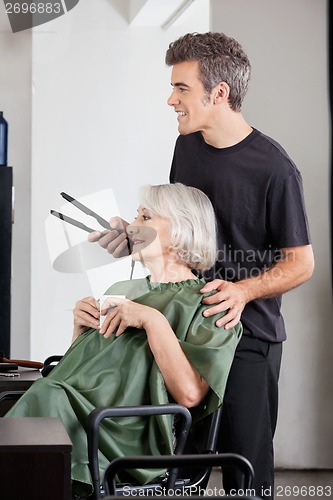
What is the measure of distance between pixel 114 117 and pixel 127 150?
0.21m

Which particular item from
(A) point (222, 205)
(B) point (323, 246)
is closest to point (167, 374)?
(A) point (222, 205)

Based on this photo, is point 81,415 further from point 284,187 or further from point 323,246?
point 323,246

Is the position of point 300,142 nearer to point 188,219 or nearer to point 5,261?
point 5,261

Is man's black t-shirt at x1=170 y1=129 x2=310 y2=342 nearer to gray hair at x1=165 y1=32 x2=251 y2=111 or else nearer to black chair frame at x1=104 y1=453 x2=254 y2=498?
gray hair at x1=165 y1=32 x2=251 y2=111

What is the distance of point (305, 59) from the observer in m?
4.18

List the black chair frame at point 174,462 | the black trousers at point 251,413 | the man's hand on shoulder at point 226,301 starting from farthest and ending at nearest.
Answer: the black trousers at point 251,413 < the man's hand on shoulder at point 226,301 < the black chair frame at point 174,462

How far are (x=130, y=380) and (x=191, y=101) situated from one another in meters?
0.86

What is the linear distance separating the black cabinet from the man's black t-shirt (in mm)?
2149

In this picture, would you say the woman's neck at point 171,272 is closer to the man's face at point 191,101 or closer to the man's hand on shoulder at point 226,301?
the man's hand on shoulder at point 226,301

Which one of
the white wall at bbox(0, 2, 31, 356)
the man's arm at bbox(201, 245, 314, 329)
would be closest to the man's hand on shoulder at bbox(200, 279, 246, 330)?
the man's arm at bbox(201, 245, 314, 329)

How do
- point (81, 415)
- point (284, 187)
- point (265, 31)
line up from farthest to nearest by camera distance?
point (265, 31), point (284, 187), point (81, 415)

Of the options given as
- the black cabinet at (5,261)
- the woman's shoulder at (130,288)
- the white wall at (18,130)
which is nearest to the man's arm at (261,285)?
the woman's shoulder at (130,288)

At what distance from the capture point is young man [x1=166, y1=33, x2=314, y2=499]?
242 cm

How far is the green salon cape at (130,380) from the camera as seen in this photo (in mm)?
2158
